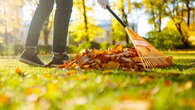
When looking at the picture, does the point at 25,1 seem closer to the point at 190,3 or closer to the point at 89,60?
the point at 190,3

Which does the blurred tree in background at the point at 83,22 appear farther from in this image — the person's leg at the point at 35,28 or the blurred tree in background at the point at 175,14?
the person's leg at the point at 35,28

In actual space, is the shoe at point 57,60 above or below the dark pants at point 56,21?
below

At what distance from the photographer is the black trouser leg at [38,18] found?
3.26m

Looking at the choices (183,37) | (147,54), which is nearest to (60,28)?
(147,54)

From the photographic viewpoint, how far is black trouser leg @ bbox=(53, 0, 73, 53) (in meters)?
3.22

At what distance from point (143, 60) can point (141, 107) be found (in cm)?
233

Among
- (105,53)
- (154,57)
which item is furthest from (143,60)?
(105,53)

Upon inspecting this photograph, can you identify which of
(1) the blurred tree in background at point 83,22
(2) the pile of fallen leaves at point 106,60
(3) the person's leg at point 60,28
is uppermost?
(1) the blurred tree in background at point 83,22

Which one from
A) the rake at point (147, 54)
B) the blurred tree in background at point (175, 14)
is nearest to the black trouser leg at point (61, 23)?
the rake at point (147, 54)

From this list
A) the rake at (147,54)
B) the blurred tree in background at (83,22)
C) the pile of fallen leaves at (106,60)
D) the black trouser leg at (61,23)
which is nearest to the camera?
the pile of fallen leaves at (106,60)

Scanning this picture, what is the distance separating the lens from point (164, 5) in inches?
745

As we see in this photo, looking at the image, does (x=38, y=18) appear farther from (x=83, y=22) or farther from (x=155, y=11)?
(x=155, y=11)

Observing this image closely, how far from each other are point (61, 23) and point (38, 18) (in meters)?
0.29

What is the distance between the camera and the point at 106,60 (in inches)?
126
